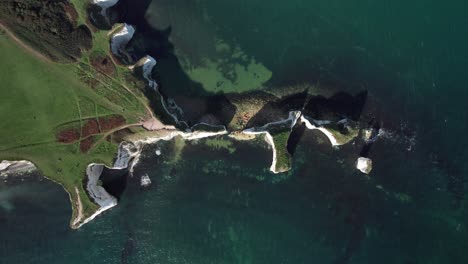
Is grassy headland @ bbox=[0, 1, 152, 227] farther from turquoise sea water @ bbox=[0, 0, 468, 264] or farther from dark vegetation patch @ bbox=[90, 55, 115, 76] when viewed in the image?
turquoise sea water @ bbox=[0, 0, 468, 264]

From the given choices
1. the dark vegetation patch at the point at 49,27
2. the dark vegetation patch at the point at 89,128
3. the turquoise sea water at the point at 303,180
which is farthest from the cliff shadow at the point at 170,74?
the dark vegetation patch at the point at 89,128

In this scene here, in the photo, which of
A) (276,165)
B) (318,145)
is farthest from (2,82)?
(318,145)

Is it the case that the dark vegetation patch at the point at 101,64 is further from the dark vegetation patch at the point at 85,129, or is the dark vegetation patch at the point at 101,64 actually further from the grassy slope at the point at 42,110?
the dark vegetation patch at the point at 85,129

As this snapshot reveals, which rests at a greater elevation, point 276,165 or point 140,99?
point 140,99

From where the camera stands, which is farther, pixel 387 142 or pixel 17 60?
pixel 387 142

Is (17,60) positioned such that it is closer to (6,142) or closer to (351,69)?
(6,142)

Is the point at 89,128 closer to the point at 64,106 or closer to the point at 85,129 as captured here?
the point at 85,129

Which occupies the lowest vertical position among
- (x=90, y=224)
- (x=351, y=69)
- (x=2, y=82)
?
(x=90, y=224)

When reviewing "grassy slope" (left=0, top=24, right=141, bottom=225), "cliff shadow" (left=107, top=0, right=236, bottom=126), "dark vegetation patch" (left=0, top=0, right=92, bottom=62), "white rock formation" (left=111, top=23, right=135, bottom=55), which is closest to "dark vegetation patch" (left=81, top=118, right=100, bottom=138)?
"grassy slope" (left=0, top=24, right=141, bottom=225)
